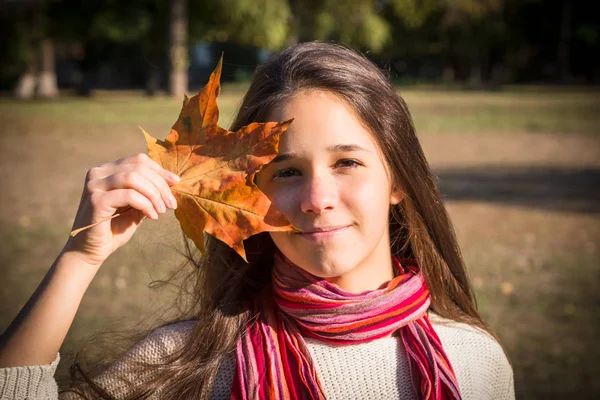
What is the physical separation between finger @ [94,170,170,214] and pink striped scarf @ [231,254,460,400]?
0.55 meters

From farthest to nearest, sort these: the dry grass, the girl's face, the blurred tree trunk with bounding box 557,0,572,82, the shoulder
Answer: the blurred tree trunk with bounding box 557,0,572,82
the dry grass
the shoulder
the girl's face

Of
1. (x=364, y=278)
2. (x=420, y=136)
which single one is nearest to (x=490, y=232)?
(x=364, y=278)

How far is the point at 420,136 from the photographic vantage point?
1658 centimetres

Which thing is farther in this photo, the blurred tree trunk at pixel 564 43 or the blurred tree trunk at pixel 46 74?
the blurred tree trunk at pixel 564 43

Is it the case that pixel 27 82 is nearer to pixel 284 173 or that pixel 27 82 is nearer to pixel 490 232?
pixel 490 232

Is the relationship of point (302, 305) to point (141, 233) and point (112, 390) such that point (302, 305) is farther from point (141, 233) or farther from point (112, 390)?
point (141, 233)

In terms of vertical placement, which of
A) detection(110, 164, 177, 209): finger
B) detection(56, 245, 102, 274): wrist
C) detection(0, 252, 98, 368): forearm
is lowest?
detection(0, 252, 98, 368): forearm

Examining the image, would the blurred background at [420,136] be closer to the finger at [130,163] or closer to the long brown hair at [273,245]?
the long brown hair at [273,245]

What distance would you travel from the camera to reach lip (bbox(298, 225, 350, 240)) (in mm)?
1796

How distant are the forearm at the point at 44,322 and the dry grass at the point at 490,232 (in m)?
0.83

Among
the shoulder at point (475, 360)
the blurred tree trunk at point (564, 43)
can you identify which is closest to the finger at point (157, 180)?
the shoulder at point (475, 360)

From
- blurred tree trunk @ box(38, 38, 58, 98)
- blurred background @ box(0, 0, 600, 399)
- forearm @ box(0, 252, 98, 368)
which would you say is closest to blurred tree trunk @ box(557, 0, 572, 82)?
blurred background @ box(0, 0, 600, 399)

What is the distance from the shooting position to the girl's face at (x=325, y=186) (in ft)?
5.86

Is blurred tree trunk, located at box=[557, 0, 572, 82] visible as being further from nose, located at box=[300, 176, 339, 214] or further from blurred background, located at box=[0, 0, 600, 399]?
nose, located at box=[300, 176, 339, 214]
